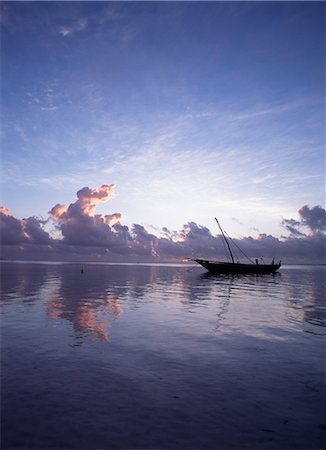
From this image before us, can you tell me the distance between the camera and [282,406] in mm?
10891

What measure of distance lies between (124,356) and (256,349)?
801 centimetres

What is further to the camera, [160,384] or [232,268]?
[232,268]

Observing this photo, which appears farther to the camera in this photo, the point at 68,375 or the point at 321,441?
the point at 68,375

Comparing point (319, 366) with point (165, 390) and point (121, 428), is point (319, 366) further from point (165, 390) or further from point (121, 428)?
point (121, 428)

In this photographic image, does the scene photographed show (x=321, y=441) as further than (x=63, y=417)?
No

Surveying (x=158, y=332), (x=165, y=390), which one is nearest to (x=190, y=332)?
(x=158, y=332)

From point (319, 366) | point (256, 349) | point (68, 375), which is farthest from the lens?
point (256, 349)

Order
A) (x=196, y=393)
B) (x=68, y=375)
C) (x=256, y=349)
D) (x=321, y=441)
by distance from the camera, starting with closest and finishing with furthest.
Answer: (x=321, y=441), (x=196, y=393), (x=68, y=375), (x=256, y=349)

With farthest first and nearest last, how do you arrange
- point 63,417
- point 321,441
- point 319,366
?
point 319,366 < point 63,417 < point 321,441

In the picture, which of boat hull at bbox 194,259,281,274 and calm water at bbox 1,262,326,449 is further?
boat hull at bbox 194,259,281,274

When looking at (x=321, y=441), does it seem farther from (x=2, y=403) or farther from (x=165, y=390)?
(x=2, y=403)

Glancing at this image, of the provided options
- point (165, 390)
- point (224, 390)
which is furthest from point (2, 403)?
point (224, 390)

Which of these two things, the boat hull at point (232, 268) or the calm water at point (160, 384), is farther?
the boat hull at point (232, 268)

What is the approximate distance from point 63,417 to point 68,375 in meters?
3.73
